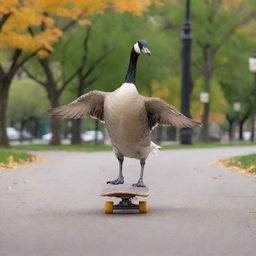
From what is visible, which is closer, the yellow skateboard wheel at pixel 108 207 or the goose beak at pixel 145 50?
the goose beak at pixel 145 50

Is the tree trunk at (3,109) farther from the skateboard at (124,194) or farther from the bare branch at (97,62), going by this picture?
the skateboard at (124,194)

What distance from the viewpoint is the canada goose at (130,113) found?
10.7 metres

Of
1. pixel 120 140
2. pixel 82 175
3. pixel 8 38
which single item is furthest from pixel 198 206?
pixel 8 38

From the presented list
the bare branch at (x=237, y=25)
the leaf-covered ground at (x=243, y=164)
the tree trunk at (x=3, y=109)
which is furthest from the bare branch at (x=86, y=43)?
the leaf-covered ground at (x=243, y=164)

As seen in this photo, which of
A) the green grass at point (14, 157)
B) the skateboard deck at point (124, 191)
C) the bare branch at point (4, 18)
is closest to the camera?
the skateboard deck at point (124, 191)

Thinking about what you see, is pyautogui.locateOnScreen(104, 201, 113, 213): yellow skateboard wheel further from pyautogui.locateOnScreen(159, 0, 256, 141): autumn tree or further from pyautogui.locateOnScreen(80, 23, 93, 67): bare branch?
pyautogui.locateOnScreen(159, 0, 256, 141): autumn tree

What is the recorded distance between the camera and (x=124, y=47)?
43.8 metres

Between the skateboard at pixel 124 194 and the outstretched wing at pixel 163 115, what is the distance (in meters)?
0.87

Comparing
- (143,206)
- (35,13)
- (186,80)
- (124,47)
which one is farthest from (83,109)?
(124,47)

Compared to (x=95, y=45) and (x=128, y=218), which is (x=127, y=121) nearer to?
(x=128, y=218)

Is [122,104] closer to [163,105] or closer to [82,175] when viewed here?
[163,105]

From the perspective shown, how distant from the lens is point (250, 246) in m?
8.39

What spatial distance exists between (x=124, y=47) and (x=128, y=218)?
3360cm

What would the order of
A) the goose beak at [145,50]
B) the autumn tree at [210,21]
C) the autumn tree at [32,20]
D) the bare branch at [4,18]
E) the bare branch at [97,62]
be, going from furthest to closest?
the autumn tree at [210,21]
the bare branch at [97,62]
the autumn tree at [32,20]
the bare branch at [4,18]
the goose beak at [145,50]
